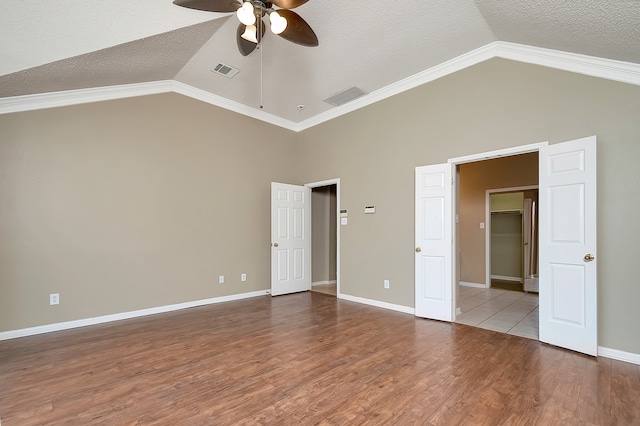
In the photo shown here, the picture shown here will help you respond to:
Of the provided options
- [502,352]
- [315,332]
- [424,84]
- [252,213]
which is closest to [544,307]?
[502,352]

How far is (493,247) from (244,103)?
260 inches

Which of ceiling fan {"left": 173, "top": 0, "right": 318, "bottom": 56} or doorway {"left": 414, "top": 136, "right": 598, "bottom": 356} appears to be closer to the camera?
ceiling fan {"left": 173, "top": 0, "right": 318, "bottom": 56}

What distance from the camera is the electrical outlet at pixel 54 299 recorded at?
3577 millimetres

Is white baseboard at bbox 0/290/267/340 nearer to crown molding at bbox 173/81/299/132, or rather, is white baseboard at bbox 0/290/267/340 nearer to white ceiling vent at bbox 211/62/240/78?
crown molding at bbox 173/81/299/132

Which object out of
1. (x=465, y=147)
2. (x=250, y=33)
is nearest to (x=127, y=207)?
(x=250, y=33)

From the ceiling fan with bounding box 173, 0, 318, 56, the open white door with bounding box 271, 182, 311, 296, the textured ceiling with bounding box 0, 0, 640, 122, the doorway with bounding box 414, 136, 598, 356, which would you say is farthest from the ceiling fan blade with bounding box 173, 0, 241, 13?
the open white door with bounding box 271, 182, 311, 296

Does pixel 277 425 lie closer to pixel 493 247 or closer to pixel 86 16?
pixel 86 16

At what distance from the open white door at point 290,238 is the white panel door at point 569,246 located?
12.6 feet

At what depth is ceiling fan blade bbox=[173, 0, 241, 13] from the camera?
2.33 meters

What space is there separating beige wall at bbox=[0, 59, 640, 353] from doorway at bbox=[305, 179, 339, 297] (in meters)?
1.10

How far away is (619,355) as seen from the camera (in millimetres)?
2721

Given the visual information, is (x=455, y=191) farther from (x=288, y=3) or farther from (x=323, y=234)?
(x=323, y=234)

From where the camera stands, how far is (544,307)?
3.13m

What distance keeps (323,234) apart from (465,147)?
360 centimetres
